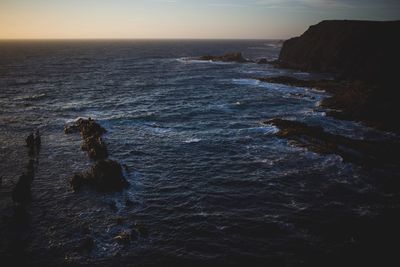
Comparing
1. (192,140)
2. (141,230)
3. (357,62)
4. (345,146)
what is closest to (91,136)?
(192,140)

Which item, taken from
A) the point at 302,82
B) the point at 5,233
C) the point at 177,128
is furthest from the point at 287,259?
the point at 302,82

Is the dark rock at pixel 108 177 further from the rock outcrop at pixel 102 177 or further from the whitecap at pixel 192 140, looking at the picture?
the whitecap at pixel 192 140

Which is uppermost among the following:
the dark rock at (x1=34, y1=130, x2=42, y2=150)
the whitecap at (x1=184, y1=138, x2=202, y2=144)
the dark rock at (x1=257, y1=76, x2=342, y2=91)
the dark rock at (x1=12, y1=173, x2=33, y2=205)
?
the dark rock at (x1=257, y1=76, x2=342, y2=91)

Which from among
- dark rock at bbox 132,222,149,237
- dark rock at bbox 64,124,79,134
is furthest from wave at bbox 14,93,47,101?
dark rock at bbox 132,222,149,237

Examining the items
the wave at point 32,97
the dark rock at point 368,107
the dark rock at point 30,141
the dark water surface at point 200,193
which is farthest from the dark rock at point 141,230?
the wave at point 32,97

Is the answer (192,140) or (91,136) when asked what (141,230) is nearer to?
(192,140)

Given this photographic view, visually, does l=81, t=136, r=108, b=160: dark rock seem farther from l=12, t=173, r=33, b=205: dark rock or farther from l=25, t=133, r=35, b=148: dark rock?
l=12, t=173, r=33, b=205: dark rock

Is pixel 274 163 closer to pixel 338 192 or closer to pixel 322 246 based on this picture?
pixel 338 192
